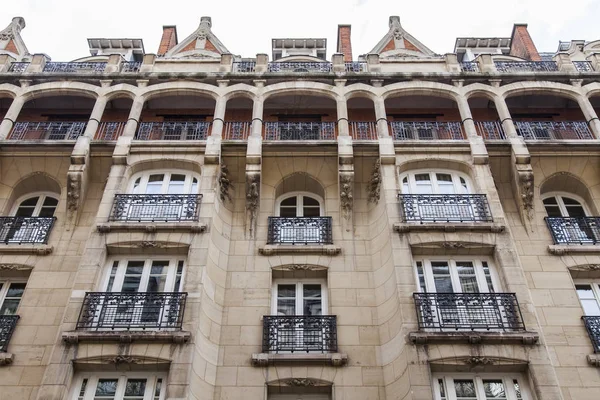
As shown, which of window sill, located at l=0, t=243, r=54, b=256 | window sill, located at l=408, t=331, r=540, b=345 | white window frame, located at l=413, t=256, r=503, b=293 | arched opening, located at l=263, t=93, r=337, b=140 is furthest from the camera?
arched opening, located at l=263, t=93, r=337, b=140

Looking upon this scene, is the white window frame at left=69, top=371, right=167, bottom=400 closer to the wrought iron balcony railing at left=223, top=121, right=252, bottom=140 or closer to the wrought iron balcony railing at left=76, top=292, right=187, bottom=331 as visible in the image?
the wrought iron balcony railing at left=76, top=292, right=187, bottom=331

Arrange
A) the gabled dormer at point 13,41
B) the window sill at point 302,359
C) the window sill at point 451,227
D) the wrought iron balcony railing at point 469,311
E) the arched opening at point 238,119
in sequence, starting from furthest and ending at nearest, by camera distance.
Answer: the gabled dormer at point 13,41 < the arched opening at point 238,119 < the window sill at point 451,227 < the window sill at point 302,359 < the wrought iron balcony railing at point 469,311

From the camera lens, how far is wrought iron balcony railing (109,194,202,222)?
13.0m

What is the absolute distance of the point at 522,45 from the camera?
67.4 ft

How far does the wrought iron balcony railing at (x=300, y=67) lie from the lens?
57.7 ft

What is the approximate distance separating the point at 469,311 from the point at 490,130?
22.6ft

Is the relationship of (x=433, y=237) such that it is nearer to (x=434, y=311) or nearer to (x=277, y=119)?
(x=434, y=311)

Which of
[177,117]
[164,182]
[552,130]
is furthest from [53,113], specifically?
[552,130]

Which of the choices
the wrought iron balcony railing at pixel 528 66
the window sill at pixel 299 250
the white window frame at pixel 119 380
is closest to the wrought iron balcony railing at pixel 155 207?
the window sill at pixel 299 250

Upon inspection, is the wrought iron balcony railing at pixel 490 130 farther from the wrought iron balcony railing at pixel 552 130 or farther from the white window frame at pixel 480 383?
the white window frame at pixel 480 383

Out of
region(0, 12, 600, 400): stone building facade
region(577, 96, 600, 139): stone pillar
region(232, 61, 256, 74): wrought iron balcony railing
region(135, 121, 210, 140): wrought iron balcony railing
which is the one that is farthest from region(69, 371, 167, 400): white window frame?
region(577, 96, 600, 139): stone pillar

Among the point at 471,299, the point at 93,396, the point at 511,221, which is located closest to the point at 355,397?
the point at 471,299

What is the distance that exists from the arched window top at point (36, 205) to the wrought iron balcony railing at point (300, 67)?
25.0 feet

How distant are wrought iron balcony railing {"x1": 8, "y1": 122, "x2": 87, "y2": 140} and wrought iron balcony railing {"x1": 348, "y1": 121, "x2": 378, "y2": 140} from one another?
306 inches
